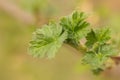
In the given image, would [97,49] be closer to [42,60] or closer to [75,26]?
[75,26]

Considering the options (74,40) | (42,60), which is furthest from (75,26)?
(42,60)

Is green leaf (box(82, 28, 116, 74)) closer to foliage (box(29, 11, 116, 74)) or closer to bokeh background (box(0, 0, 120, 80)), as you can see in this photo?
foliage (box(29, 11, 116, 74))

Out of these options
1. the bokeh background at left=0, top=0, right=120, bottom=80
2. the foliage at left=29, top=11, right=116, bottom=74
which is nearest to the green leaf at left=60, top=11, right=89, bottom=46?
the foliage at left=29, top=11, right=116, bottom=74

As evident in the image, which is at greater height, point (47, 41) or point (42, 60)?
point (42, 60)

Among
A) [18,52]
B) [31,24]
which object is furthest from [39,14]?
[18,52]

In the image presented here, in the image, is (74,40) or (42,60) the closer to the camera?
(74,40)

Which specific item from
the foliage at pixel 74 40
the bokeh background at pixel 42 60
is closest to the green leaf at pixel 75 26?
the foliage at pixel 74 40

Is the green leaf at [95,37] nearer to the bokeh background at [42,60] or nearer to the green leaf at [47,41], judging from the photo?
the green leaf at [47,41]

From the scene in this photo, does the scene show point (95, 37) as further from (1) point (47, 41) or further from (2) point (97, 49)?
(1) point (47, 41)
